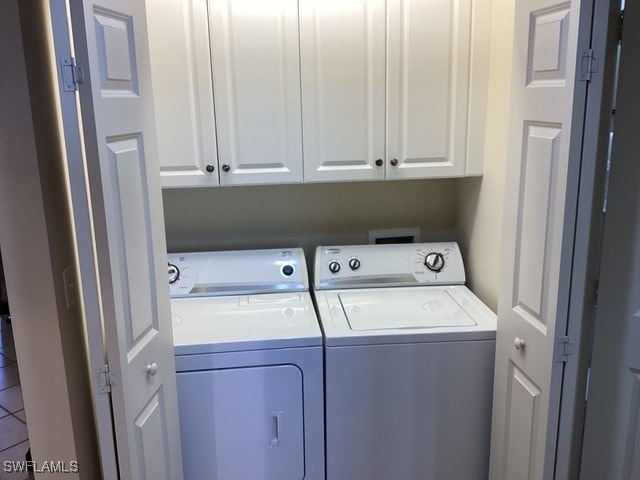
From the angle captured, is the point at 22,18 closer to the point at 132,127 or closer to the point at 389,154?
the point at 132,127

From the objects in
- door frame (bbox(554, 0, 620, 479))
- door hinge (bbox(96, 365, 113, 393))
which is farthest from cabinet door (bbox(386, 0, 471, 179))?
door hinge (bbox(96, 365, 113, 393))

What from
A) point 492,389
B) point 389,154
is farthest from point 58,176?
point 492,389

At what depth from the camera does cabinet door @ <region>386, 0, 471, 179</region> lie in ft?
6.97

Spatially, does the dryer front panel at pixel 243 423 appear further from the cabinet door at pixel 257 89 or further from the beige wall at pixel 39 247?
the cabinet door at pixel 257 89

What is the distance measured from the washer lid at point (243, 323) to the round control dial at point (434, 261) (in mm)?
562

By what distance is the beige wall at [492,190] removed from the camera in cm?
206

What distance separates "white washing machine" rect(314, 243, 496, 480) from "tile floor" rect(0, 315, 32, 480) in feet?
5.11

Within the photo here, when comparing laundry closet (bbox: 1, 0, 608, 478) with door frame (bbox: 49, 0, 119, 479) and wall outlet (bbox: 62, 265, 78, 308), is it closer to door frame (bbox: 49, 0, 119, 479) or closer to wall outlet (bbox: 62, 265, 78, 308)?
door frame (bbox: 49, 0, 119, 479)

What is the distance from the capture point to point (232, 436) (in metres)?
2.04

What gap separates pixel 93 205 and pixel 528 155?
121 cm

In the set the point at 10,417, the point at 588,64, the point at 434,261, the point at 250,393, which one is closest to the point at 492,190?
the point at 434,261

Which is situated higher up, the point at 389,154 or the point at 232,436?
the point at 389,154

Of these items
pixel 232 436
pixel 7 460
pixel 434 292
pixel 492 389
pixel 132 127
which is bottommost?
pixel 7 460

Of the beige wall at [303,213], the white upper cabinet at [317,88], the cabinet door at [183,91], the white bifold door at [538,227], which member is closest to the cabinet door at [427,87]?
the white upper cabinet at [317,88]
